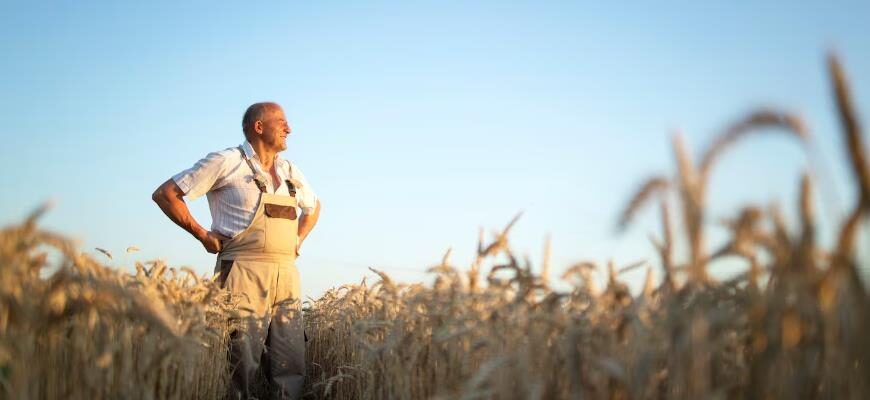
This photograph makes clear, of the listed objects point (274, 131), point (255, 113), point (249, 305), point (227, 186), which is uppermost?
point (255, 113)

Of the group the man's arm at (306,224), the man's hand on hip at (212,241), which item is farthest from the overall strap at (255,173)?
the man's arm at (306,224)

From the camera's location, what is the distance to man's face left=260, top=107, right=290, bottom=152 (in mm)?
6281

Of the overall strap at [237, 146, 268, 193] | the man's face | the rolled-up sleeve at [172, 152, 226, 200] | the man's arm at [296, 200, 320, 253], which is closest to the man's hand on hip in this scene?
the rolled-up sleeve at [172, 152, 226, 200]

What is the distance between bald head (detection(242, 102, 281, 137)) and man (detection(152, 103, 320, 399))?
219 mm

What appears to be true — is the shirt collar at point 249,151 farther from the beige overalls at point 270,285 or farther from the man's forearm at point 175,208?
the man's forearm at point 175,208

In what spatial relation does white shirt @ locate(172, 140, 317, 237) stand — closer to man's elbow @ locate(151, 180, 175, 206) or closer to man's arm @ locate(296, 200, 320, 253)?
man's elbow @ locate(151, 180, 175, 206)

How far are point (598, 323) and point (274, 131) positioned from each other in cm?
448

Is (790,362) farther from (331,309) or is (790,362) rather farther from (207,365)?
(331,309)

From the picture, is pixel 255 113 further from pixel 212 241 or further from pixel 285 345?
pixel 285 345

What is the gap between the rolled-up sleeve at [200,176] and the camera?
18.9ft

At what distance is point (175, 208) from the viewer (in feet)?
18.9

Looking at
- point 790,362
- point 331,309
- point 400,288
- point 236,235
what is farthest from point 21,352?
point 331,309

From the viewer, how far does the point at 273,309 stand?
237 inches

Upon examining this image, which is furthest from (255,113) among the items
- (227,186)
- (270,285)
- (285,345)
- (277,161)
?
(285,345)
